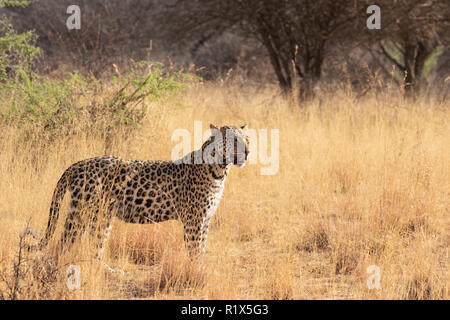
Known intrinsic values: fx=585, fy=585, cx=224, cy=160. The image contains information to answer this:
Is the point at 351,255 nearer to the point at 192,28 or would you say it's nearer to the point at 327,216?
the point at 327,216

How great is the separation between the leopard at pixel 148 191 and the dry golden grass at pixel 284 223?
186 mm

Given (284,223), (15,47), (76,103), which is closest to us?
(284,223)

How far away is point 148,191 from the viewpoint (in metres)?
4.54

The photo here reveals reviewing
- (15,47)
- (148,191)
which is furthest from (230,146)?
(15,47)

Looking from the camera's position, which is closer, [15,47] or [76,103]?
[76,103]

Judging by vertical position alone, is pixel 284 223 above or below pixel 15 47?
below

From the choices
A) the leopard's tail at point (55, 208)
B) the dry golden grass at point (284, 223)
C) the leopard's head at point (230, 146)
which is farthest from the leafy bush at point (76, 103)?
the leopard's head at point (230, 146)

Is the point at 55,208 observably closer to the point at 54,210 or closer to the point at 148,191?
the point at 54,210

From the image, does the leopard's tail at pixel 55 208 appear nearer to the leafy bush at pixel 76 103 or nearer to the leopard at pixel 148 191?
the leopard at pixel 148 191

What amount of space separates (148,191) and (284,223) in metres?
1.95

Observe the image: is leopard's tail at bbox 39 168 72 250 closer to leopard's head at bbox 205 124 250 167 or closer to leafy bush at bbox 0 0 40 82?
leopard's head at bbox 205 124 250 167

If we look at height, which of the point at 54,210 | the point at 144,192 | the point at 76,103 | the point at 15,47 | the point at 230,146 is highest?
the point at 15,47

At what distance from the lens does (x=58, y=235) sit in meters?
4.94

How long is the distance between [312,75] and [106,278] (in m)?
9.48
